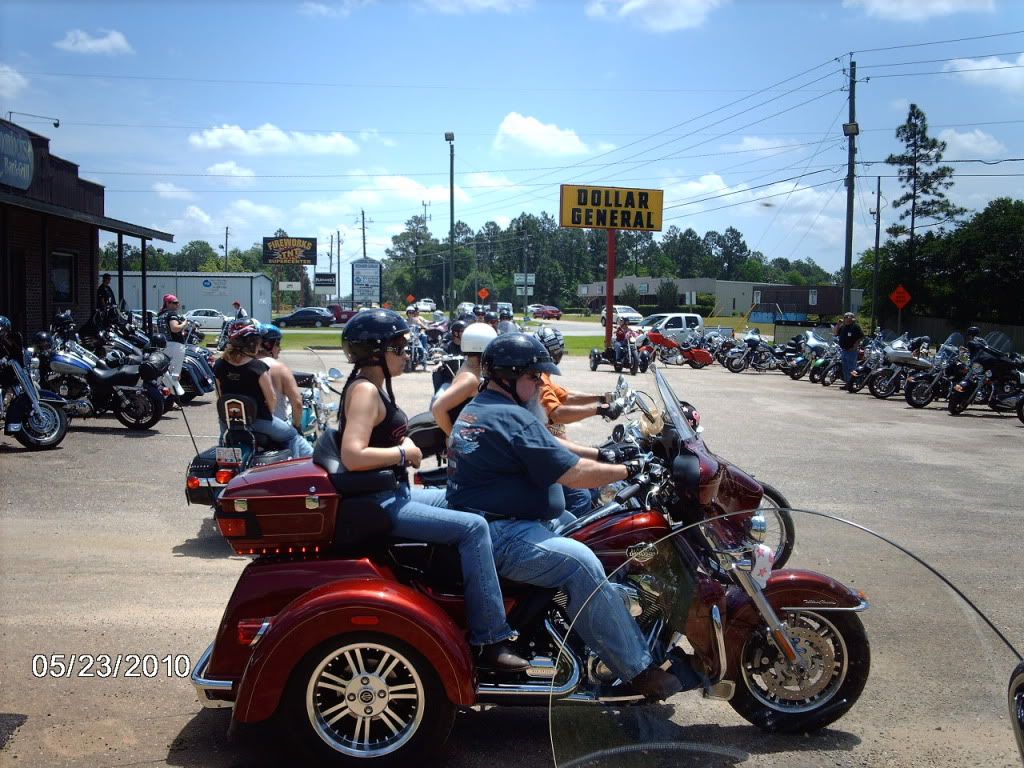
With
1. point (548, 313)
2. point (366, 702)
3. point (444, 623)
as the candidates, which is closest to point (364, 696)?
point (366, 702)

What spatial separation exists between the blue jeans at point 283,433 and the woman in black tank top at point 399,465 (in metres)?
3.38

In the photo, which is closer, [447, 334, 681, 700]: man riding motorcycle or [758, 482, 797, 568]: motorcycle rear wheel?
[758, 482, 797, 568]: motorcycle rear wheel

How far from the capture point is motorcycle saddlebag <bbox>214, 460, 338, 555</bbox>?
11.6ft

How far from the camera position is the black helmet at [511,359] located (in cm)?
376

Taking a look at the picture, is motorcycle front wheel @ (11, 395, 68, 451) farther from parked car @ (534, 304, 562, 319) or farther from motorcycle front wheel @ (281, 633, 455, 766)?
parked car @ (534, 304, 562, 319)

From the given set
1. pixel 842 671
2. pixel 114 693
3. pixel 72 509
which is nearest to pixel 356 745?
pixel 114 693

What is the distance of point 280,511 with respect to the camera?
3547 millimetres

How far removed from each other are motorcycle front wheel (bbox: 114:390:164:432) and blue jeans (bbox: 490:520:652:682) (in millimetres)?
10088

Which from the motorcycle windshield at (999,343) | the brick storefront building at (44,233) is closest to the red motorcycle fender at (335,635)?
the brick storefront building at (44,233)

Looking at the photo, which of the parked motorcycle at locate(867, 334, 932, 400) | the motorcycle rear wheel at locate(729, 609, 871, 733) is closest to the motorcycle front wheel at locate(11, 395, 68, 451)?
the motorcycle rear wheel at locate(729, 609, 871, 733)

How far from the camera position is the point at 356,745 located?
3.38 m

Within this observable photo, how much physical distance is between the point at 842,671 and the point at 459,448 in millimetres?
1667

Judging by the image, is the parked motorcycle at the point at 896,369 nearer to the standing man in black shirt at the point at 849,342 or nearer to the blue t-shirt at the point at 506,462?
the standing man in black shirt at the point at 849,342

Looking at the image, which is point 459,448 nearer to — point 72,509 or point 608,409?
point 608,409
